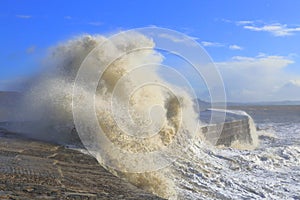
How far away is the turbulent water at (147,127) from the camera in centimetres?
687

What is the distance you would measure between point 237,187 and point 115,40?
15.9 feet

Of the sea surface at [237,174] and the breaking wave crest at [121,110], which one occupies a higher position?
the breaking wave crest at [121,110]

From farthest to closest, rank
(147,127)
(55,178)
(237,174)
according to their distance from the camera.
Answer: (147,127)
(237,174)
(55,178)

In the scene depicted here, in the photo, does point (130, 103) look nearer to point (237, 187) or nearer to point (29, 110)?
point (29, 110)

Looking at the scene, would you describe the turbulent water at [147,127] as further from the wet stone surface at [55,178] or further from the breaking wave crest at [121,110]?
the wet stone surface at [55,178]

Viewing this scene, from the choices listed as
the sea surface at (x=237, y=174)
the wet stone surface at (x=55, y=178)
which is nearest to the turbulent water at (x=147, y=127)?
the sea surface at (x=237, y=174)

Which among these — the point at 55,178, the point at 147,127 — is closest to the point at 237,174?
the point at 147,127

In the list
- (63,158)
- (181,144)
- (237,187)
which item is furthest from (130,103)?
(63,158)

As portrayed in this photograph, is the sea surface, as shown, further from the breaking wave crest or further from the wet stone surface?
the wet stone surface

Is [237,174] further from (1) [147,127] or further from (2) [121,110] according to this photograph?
(2) [121,110]

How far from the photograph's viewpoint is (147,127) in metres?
8.85

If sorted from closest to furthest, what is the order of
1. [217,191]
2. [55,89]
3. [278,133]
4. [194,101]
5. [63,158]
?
[63,158] < [217,191] < [55,89] < [194,101] < [278,133]

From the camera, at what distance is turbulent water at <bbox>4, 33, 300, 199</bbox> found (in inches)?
270

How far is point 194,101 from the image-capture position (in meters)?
13.0
